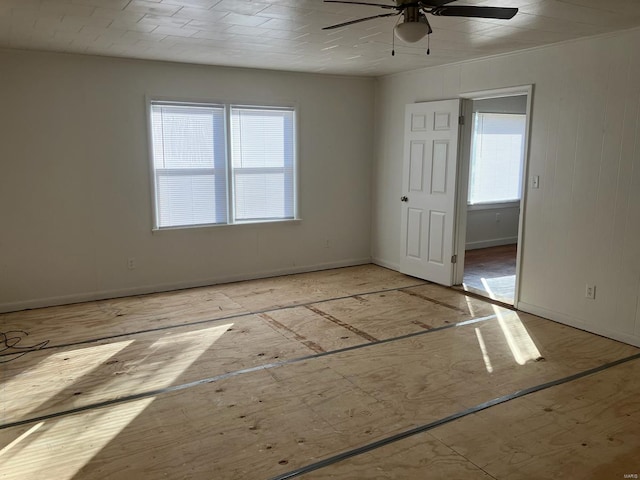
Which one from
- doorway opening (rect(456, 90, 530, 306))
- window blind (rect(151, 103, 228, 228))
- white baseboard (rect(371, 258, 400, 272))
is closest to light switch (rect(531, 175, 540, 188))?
white baseboard (rect(371, 258, 400, 272))

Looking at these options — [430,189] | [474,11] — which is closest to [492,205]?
[430,189]

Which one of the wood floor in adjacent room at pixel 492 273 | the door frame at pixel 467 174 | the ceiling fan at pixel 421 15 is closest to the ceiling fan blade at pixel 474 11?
the ceiling fan at pixel 421 15

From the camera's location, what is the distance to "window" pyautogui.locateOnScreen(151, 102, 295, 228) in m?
5.45

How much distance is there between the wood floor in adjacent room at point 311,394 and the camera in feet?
8.27

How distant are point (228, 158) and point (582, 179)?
3617mm

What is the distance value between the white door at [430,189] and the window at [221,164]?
1.44 m

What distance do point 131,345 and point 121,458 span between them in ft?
5.23

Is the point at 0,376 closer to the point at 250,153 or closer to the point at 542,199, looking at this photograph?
the point at 250,153

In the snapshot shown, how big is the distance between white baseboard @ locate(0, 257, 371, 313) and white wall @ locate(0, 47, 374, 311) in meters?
0.01

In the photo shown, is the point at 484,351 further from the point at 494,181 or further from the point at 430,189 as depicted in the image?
the point at 494,181

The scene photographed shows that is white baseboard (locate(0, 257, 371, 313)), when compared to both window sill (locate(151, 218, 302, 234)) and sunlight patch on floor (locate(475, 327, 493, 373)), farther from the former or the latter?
sunlight patch on floor (locate(475, 327, 493, 373))

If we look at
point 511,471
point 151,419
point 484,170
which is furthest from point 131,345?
point 484,170

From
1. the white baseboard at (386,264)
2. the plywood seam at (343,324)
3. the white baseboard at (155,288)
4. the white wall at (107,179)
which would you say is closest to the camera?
the plywood seam at (343,324)

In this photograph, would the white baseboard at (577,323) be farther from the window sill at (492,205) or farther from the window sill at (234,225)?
the window sill at (492,205)
